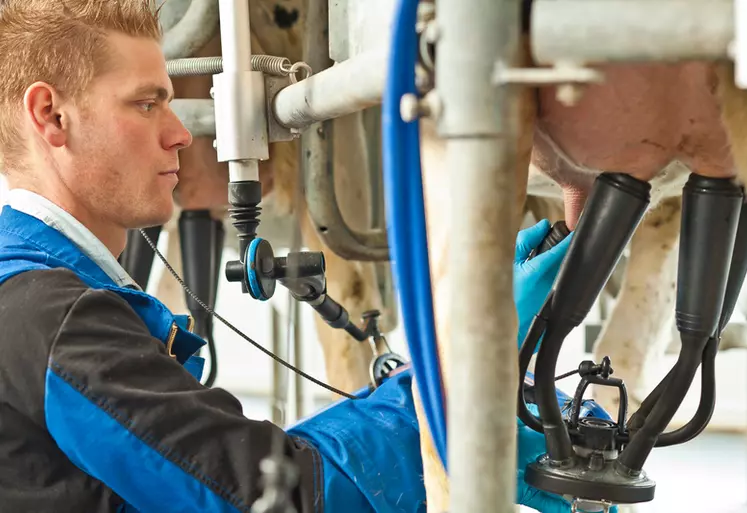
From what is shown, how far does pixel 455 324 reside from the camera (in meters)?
0.42

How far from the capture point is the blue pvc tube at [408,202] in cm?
45

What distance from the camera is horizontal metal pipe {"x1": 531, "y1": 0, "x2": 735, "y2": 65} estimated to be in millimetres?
388

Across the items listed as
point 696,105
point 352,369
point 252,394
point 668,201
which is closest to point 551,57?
point 696,105

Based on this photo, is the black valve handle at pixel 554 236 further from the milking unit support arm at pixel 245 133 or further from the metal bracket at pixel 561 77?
the metal bracket at pixel 561 77

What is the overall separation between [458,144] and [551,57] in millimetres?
58

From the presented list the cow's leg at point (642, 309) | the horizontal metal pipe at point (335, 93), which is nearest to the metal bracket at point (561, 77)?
the horizontal metal pipe at point (335, 93)

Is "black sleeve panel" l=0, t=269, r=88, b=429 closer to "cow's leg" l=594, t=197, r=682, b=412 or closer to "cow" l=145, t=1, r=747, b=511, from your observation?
"cow" l=145, t=1, r=747, b=511

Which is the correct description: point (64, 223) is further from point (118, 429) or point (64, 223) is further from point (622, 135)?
point (622, 135)

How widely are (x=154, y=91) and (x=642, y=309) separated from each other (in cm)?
105

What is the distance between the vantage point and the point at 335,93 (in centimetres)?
64

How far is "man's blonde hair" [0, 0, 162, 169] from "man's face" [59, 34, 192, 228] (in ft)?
0.04

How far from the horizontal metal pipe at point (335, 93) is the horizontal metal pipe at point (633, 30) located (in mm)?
147

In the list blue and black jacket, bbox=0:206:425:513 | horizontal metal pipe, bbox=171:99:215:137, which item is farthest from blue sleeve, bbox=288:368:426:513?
horizontal metal pipe, bbox=171:99:215:137

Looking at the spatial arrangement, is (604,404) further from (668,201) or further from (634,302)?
(668,201)
